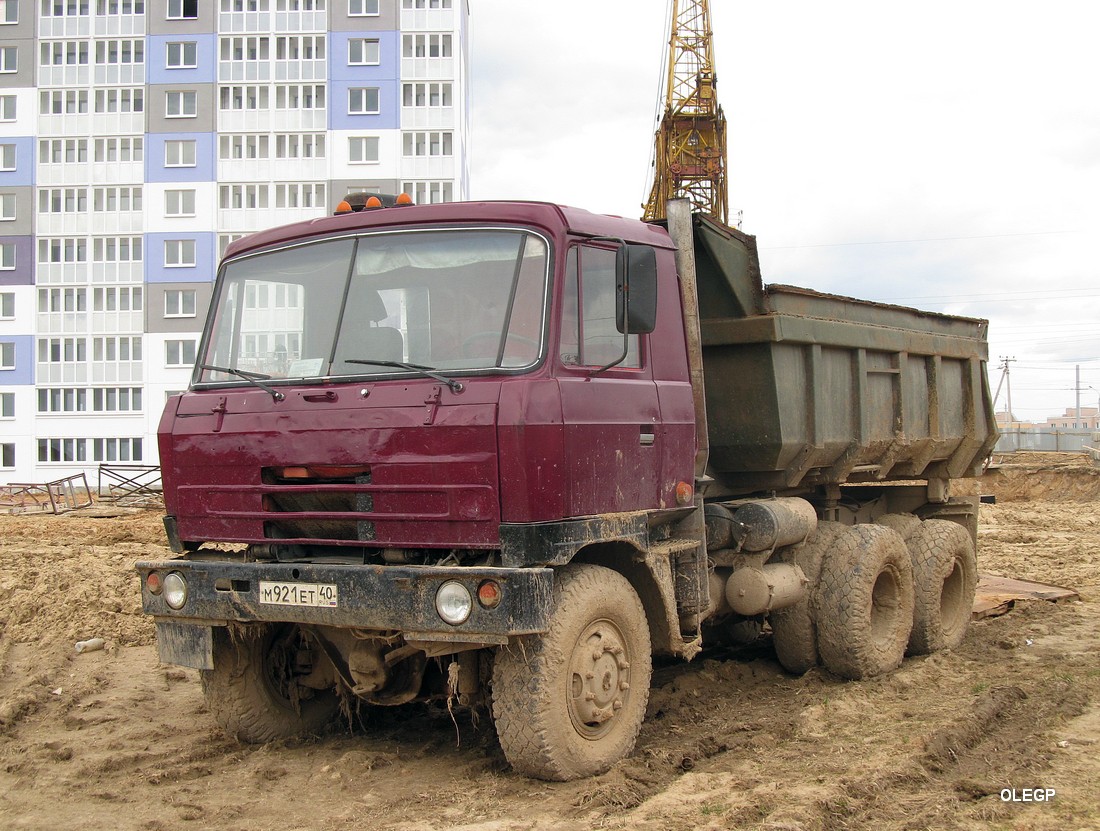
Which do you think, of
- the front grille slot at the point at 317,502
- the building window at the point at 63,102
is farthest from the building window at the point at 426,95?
the front grille slot at the point at 317,502

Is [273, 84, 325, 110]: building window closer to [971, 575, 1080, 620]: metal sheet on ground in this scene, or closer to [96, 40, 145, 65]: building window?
[96, 40, 145, 65]: building window

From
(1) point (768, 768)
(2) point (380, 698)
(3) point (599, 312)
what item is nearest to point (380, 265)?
(3) point (599, 312)

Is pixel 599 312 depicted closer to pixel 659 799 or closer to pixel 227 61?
pixel 659 799

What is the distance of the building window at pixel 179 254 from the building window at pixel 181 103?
20.6 feet

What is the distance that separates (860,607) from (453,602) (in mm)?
3708

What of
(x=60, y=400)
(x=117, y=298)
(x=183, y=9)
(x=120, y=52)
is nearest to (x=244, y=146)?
(x=183, y=9)

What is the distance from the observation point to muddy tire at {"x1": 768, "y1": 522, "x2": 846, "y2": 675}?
791 cm

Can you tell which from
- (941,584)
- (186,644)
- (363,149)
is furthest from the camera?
(363,149)

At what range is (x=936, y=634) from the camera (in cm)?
891

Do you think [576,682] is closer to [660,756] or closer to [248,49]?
[660,756]

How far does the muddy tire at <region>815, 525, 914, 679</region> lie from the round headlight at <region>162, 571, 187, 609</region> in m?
4.27


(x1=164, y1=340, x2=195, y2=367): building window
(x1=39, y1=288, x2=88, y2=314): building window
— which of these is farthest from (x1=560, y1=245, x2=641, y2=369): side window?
(x1=39, y1=288, x2=88, y2=314): building window

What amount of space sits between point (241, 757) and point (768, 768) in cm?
279

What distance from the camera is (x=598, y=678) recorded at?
A: 5586 millimetres
